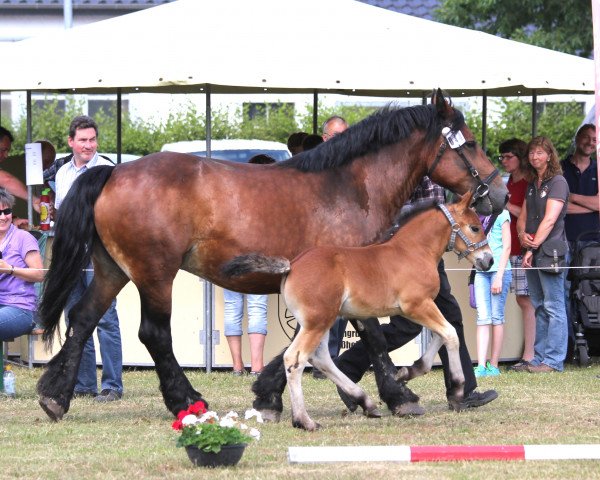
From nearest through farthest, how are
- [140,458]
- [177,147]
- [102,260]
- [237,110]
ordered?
[140,458], [102,260], [177,147], [237,110]

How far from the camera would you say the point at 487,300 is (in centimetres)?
1152

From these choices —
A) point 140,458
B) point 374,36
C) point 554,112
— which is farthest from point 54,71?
point 554,112

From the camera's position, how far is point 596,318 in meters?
11.9

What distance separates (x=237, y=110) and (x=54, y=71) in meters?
9.47

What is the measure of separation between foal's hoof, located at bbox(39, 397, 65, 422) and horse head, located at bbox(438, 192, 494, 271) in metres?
2.76

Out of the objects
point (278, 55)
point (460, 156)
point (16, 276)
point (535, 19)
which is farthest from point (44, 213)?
point (535, 19)

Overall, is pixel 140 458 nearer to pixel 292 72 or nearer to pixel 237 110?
pixel 292 72

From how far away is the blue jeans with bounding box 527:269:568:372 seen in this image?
11.6 metres

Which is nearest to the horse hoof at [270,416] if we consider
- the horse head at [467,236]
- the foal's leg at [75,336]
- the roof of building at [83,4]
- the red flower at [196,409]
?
the foal's leg at [75,336]

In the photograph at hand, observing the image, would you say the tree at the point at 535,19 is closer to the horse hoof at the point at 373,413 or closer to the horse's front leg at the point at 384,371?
the horse's front leg at the point at 384,371

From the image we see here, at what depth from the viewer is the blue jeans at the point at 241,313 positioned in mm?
11336

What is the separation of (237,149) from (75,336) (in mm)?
7973

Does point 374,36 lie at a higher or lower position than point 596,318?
higher

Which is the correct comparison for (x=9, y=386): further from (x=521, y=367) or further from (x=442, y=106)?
(x=521, y=367)
